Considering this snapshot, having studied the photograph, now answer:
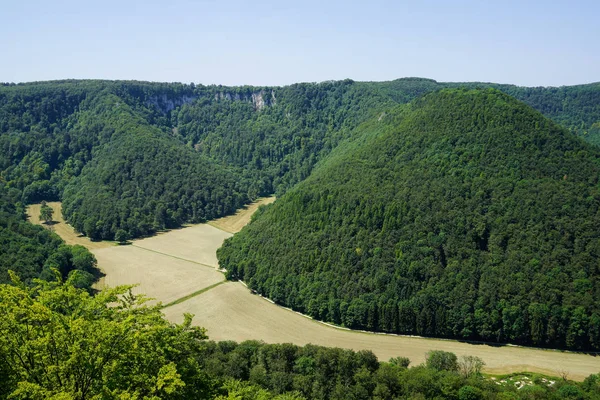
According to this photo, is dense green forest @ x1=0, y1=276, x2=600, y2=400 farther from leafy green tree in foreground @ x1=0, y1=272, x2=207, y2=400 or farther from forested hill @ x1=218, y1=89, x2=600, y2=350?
forested hill @ x1=218, y1=89, x2=600, y2=350

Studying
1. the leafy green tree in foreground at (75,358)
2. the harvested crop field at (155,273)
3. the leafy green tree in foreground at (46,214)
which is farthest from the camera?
the leafy green tree in foreground at (46,214)

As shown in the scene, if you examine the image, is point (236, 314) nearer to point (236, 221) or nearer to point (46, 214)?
point (236, 221)

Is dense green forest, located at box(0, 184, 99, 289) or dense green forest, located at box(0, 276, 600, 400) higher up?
dense green forest, located at box(0, 276, 600, 400)

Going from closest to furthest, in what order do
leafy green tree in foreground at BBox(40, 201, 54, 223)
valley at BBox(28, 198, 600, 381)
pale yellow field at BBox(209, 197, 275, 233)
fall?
valley at BBox(28, 198, 600, 381)
leafy green tree in foreground at BBox(40, 201, 54, 223)
pale yellow field at BBox(209, 197, 275, 233)

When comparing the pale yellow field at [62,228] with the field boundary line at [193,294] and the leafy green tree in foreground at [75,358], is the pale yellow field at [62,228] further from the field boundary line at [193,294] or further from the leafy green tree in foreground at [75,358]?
the leafy green tree in foreground at [75,358]

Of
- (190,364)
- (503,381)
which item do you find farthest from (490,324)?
(190,364)

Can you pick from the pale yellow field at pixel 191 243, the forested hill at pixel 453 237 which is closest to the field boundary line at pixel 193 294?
the forested hill at pixel 453 237

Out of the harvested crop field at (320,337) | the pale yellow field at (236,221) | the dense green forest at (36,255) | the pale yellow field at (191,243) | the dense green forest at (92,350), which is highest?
the dense green forest at (92,350)

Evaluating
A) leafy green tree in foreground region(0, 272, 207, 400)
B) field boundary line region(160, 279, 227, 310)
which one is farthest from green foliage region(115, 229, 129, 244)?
leafy green tree in foreground region(0, 272, 207, 400)
